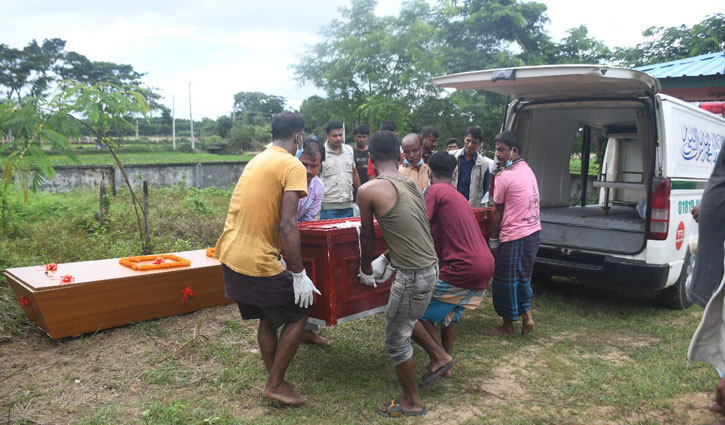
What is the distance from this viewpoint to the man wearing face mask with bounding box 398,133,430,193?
501 cm

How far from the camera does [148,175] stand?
1700 centimetres

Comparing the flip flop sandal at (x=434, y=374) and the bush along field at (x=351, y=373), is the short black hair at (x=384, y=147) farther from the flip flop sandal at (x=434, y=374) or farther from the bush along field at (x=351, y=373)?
the bush along field at (x=351, y=373)

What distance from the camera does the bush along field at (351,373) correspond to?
9.67 ft

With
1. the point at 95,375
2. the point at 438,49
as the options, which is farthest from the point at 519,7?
the point at 95,375

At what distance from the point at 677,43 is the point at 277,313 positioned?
50.8 ft

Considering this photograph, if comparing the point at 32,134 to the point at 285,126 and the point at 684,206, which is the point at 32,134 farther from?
the point at 684,206

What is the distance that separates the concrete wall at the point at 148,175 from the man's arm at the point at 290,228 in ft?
29.0

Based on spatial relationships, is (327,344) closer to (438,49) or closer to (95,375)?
(95,375)

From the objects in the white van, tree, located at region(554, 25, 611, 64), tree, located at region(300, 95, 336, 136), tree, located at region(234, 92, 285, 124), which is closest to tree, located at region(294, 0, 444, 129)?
tree, located at region(300, 95, 336, 136)

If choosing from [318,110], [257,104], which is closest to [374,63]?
[318,110]

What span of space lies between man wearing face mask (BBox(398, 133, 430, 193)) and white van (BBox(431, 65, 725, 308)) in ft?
2.13

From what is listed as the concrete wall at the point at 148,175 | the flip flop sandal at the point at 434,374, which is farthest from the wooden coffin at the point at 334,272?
the concrete wall at the point at 148,175

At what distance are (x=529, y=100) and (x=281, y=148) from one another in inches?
136

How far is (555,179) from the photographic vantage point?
22.1 ft
